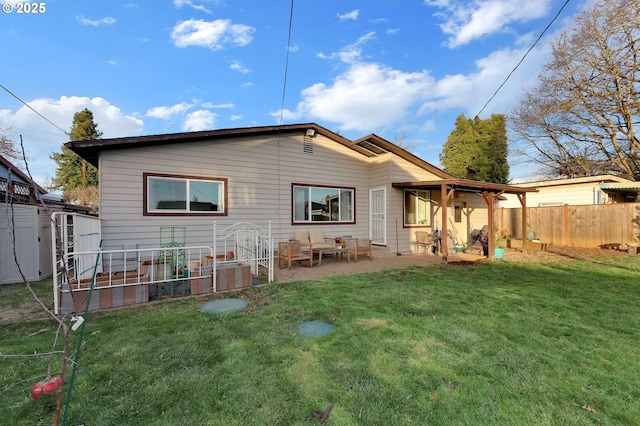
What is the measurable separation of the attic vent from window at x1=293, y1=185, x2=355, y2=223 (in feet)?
3.83

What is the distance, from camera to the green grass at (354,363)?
205 centimetres

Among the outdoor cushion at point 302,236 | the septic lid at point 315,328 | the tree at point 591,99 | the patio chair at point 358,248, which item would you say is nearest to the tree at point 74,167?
the outdoor cushion at point 302,236

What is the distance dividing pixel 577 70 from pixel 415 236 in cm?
1335

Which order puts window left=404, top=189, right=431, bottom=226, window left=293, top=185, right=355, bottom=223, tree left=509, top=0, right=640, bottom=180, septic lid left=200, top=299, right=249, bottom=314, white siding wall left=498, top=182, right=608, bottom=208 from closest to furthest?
septic lid left=200, top=299, right=249, bottom=314
window left=293, top=185, right=355, bottom=223
window left=404, top=189, right=431, bottom=226
tree left=509, top=0, right=640, bottom=180
white siding wall left=498, top=182, right=608, bottom=208

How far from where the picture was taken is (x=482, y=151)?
73.2 feet

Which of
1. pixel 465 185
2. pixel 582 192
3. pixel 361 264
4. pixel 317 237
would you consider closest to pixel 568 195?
pixel 582 192

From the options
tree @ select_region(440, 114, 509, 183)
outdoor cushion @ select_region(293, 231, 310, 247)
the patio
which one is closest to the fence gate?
the patio

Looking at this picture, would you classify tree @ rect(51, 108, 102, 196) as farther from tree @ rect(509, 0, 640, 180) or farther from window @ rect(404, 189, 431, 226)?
tree @ rect(509, 0, 640, 180)

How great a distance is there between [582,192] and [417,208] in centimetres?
949

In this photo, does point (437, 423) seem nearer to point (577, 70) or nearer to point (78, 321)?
point (78, 321)

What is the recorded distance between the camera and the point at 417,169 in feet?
34.1

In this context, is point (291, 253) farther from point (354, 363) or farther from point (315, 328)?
point (354, 363)

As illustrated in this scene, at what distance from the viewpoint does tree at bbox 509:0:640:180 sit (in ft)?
41.1

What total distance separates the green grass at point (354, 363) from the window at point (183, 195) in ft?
10.9
